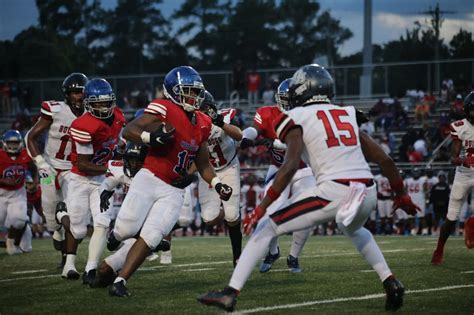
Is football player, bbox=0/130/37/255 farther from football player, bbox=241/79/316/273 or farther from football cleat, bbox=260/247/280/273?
football cleat, bbox=260/247/280/273

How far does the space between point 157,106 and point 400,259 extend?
175 inches

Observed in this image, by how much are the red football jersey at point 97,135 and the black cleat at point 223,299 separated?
2.99m

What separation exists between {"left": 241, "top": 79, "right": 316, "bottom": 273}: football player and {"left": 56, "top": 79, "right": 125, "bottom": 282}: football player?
4.98ft

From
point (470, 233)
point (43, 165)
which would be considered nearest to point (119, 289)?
point (43, 165)

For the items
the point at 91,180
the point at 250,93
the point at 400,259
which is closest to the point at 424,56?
the point at 250,93

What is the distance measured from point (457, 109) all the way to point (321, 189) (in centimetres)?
1755

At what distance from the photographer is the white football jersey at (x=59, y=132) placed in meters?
9.91

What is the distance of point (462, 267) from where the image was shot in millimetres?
9664

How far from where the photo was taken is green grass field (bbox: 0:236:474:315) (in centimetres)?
691

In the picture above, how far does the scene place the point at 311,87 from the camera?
678cm

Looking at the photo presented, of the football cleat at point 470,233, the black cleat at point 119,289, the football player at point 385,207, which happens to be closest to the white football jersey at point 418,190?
the football player at point 385,207

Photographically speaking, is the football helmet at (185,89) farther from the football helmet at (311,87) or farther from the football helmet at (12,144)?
the football helmet at (12,144)

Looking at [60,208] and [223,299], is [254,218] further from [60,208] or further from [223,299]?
[60,208]

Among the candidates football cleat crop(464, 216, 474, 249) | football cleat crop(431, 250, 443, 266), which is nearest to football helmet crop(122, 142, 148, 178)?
football cleat crop(464, 216, 474, 249)
